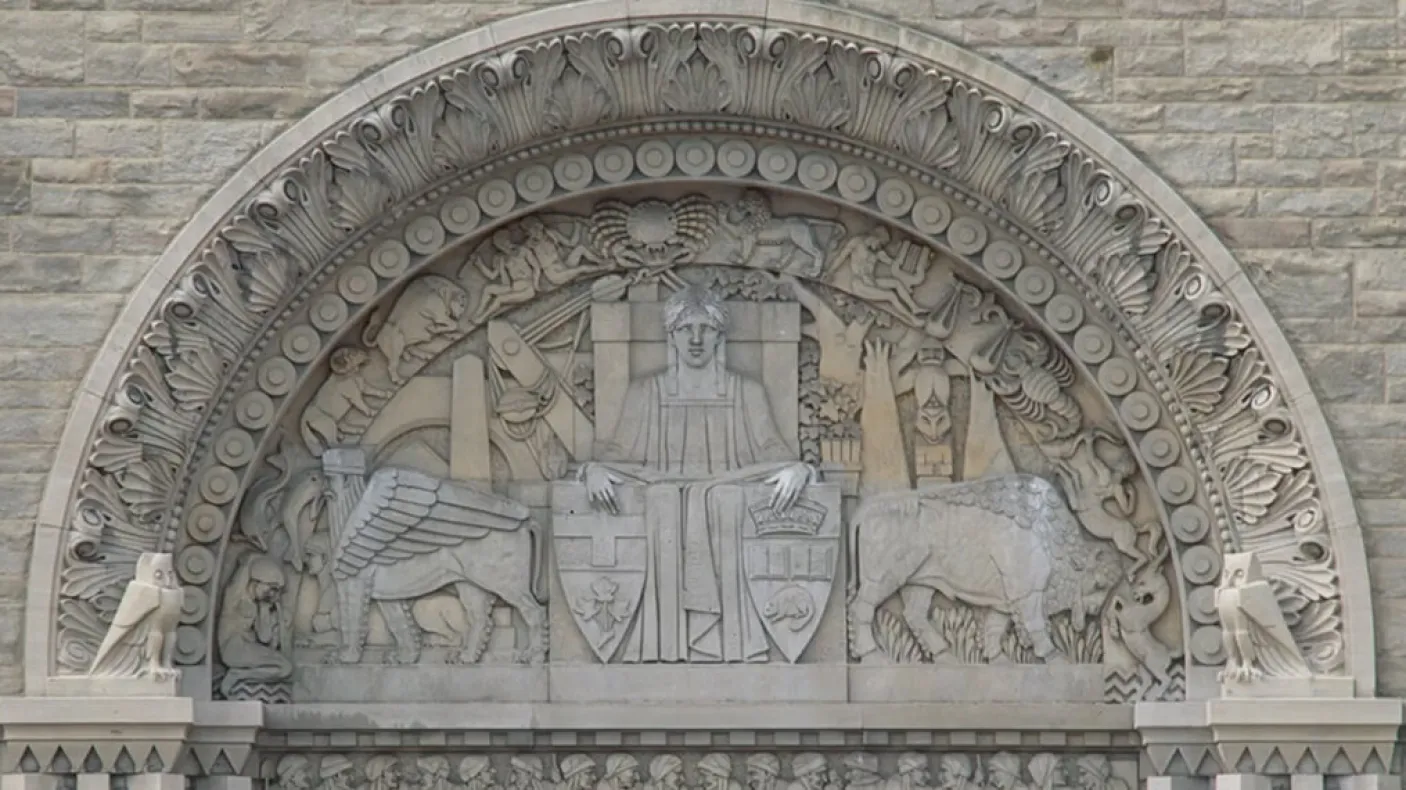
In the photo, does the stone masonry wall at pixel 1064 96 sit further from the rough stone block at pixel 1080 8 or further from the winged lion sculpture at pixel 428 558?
the winged lion sculpture at pixel 428 558

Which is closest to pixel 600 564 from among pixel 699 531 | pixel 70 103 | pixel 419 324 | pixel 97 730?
pixel 699 531

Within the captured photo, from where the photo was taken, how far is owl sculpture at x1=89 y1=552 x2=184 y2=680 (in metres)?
13.4

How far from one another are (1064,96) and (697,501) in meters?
2.36

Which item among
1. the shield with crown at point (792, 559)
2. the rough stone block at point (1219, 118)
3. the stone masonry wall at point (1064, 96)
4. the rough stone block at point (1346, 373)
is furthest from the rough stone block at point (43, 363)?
the rough stone block at point (1346, 373)

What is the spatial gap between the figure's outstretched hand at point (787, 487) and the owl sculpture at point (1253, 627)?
6.11 feet

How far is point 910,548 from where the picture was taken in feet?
46.1

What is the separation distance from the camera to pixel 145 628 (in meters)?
13.4

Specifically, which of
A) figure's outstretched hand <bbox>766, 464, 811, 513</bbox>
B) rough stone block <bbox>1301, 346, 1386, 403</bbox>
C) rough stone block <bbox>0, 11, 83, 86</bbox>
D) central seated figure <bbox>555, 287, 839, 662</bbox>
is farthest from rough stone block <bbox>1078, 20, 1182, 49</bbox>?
rough stone block <bbox>0, 11, 83, 86</bbox>

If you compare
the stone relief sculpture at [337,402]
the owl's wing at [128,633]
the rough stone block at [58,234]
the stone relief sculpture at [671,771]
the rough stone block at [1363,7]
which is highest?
the rough stone block at [1363,7]

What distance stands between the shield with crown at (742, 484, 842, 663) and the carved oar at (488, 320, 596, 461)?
783mm

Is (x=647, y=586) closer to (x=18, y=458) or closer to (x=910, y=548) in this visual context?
(x=910, y=548)

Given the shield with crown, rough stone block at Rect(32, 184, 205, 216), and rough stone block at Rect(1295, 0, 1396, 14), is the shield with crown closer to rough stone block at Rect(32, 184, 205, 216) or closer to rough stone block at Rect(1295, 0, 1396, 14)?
rough stone block at Rect(32, 184, 205, 216)

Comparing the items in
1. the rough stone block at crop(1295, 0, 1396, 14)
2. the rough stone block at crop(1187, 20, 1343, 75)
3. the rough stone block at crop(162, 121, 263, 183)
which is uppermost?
the rough stone block at crop(1295, 0, 1396, 14)

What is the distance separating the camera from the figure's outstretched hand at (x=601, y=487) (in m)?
14.0
